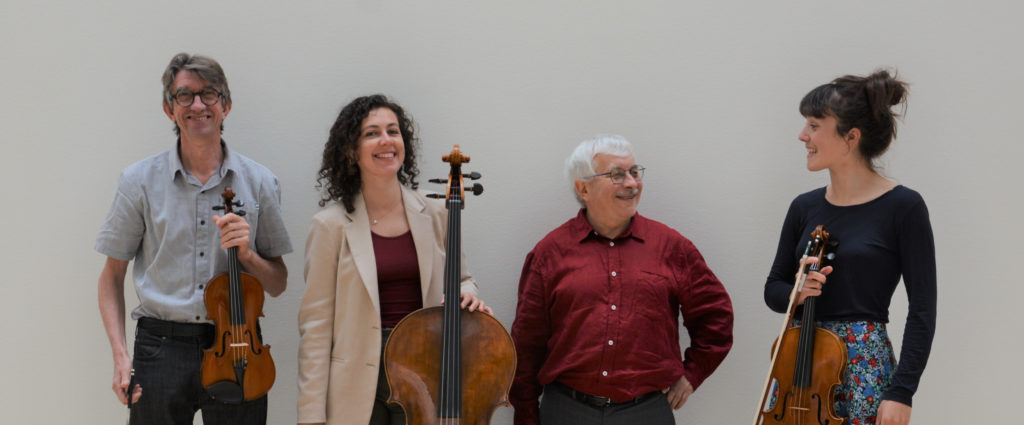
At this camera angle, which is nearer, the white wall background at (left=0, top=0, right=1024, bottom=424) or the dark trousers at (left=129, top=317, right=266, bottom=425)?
the dark trousers at (left=129, top=317, right=266, bottom=425)

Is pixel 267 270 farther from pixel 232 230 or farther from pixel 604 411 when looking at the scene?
pixel 604 411

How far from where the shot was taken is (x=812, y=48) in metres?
3.05

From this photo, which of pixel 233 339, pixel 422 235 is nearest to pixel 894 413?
pixel 422 235

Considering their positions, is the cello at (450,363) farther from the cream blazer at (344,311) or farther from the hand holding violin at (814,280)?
the hand holding violin at (814,280)

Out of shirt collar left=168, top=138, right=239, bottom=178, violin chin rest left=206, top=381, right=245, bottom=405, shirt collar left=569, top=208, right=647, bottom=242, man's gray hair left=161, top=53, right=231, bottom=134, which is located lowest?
violin chin rest left=206, top=381, right=245, bottom=405

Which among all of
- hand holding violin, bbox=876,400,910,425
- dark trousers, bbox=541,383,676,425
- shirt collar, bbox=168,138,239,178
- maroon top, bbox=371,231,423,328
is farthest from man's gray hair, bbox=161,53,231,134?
hand holding violin, bbox=876,400,910,425

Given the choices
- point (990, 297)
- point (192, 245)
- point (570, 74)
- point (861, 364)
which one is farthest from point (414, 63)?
point (990, 297)

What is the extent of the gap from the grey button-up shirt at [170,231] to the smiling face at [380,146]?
1.22 ft

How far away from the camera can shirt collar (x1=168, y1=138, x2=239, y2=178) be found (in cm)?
245

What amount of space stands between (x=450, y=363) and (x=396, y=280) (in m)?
0.36

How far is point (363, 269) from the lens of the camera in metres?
2.39

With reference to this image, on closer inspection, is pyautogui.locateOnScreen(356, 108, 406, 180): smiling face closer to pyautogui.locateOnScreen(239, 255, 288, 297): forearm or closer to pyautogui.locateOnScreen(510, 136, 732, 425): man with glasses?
pyautogui.locateOnScreen(239, 255, 288, 297): forearm

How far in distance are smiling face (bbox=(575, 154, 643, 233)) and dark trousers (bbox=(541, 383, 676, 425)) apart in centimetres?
53

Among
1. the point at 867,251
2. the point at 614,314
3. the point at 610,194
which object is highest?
the point at 610,194
